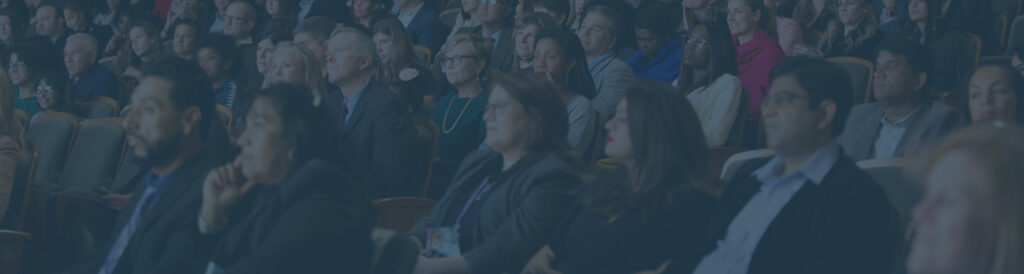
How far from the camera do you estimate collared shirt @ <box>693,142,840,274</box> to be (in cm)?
205

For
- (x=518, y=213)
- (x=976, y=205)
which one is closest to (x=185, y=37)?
(x=518, y=213)

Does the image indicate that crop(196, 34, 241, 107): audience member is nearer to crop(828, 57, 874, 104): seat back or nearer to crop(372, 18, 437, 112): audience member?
crop(372, 18, 437, 112): audience member

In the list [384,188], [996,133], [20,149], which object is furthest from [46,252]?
[996,133]

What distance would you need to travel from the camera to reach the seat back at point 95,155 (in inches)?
160

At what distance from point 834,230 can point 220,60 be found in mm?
3446

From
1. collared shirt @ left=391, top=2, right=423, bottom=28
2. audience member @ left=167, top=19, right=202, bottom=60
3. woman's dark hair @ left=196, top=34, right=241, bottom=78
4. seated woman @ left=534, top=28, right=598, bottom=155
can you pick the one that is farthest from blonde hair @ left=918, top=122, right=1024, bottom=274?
collared shirt @ left=391, top=2, right=423, bottom=28

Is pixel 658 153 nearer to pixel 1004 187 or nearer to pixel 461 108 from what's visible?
pixel 1004 187

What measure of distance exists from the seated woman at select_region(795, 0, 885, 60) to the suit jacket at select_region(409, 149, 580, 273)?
2628 millimetres

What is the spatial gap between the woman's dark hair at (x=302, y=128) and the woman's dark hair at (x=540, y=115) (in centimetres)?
51

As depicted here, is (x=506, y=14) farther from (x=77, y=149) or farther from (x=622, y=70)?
(x=77, y=149)

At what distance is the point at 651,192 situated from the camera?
2.15 meters

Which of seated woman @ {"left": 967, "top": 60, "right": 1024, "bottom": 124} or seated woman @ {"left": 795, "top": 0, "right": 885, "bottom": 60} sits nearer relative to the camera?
seated woman @ {"left": 967, "top": 60, "right": 1024, "bottom": 124}

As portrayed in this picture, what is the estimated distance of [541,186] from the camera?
242cm

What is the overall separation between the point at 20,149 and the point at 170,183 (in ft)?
3.60
